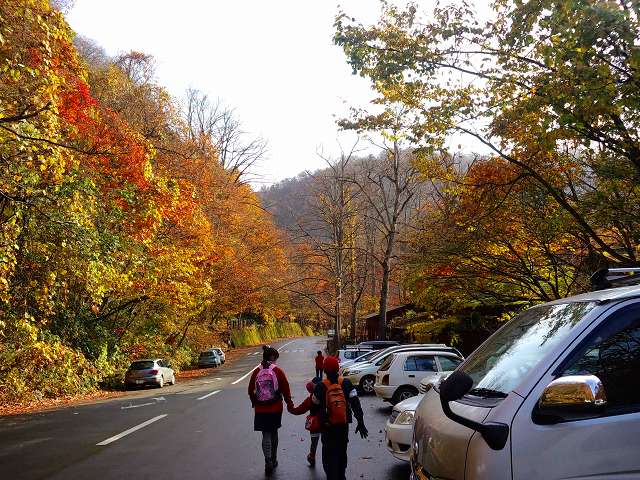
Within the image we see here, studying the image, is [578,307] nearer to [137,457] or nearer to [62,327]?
[137,457]

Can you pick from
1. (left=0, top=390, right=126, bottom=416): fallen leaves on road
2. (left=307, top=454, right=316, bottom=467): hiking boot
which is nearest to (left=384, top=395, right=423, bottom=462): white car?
(left=307, top=454, right=316, bottom=467): hiking boot

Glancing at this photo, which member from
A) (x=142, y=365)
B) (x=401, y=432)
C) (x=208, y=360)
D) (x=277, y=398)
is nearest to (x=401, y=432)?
(x=401, y=432)

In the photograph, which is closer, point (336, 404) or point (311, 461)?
point (336, 404)

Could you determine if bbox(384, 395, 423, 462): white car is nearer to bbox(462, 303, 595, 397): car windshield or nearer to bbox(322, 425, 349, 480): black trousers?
bbox(322, 425, 349, 480): black trousers

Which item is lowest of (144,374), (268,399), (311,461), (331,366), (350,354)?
(311,461)

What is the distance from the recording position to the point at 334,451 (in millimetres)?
6383

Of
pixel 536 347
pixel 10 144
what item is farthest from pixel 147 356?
pixel 536 347

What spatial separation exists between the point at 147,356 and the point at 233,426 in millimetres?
22942

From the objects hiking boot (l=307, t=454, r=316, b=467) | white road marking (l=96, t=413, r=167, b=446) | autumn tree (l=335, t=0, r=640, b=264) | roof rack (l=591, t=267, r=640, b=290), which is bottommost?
hiking boot (l=307, t=454, r=316, b=467)

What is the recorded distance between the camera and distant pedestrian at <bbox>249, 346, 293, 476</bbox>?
27.0 feet

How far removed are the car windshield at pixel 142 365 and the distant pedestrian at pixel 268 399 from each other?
2179 cm

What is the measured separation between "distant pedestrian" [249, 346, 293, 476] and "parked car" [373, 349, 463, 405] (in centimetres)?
774

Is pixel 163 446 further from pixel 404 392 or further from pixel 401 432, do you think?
pixel 404 392

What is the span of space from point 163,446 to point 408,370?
7.50 m
